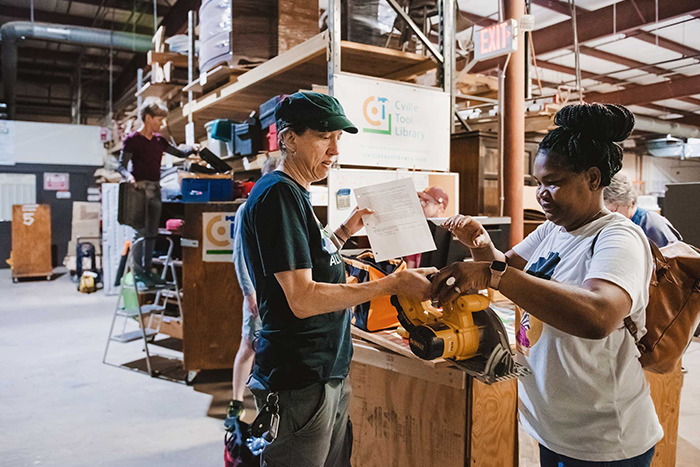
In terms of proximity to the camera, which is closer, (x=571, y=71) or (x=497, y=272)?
(x=497, y=272)

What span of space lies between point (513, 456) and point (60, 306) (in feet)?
24.5

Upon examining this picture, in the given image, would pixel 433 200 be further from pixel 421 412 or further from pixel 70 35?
pixel 70 35

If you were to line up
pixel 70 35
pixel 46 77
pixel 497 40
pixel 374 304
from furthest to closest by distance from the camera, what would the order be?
pixel 46 77 < pixel 70 35 < pixel 497 40 < pixel 374 304

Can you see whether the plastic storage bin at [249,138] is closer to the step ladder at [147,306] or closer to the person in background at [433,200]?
the step ladder at [147,306]

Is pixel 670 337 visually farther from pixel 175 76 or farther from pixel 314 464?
pixel 175 76

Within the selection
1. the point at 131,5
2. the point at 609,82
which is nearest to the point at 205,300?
the point at 131,5

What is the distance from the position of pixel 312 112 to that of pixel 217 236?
3.10 m

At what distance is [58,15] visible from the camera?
9.95 meters

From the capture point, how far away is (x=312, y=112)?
4.50 feet

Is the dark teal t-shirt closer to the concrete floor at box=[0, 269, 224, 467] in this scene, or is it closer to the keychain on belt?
the keychain on belt

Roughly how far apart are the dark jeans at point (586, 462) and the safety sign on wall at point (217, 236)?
132 inches

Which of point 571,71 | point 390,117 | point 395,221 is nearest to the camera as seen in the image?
point 395,221

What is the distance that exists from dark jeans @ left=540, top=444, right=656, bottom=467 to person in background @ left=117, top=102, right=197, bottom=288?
4122mm

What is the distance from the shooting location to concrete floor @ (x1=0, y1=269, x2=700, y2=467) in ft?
9.94
